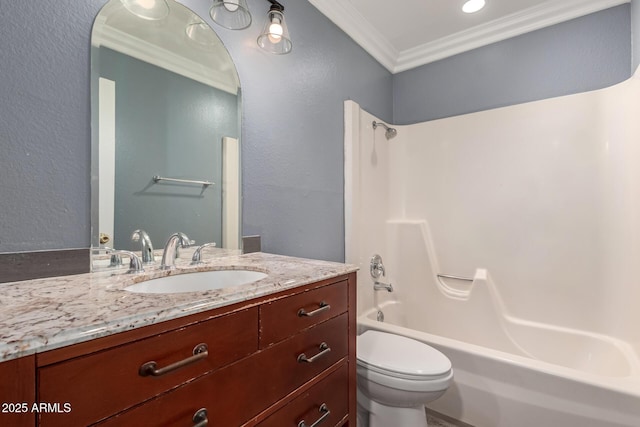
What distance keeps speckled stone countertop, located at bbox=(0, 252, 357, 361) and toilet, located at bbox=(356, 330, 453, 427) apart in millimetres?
618

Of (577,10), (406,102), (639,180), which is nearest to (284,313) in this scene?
(639,180)

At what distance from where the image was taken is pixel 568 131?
75.6 inches

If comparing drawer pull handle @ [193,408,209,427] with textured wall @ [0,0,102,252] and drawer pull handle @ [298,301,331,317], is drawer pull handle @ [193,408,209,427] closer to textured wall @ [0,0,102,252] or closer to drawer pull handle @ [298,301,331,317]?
drawer pull handle @ [298,301,331,317]

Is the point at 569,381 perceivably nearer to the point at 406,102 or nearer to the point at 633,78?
the point at 633,78

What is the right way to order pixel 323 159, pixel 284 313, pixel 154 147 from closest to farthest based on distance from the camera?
1. pixel 284 313
2. pixel 154 147
3. pixel 323 159

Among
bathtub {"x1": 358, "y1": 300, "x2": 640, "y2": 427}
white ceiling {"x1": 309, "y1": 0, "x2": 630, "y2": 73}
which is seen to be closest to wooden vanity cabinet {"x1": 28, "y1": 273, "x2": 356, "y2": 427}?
bathtub {"x1": 358, "y1": 300, "x2": 640, "y2": 427}

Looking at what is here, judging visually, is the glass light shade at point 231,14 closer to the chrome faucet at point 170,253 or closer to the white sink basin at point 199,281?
the chrome faucet at point 170,253

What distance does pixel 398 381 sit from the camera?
1.25 m

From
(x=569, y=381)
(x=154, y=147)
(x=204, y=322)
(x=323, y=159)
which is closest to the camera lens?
(x=204, y=322)

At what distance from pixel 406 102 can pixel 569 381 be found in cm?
222

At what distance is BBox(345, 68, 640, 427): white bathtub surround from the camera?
4.78ft

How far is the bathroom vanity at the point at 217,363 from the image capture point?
0.45 metres

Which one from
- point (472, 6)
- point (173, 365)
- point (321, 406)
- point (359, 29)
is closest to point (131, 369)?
point (173, 365)

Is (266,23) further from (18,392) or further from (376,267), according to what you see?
(376,267)
